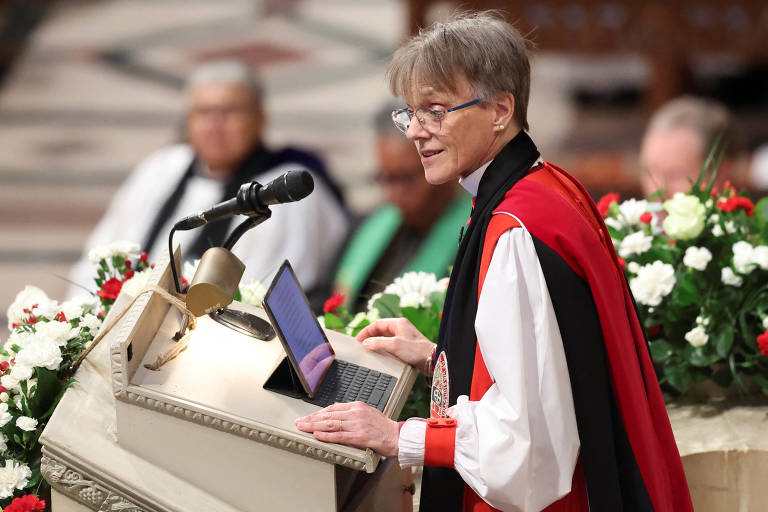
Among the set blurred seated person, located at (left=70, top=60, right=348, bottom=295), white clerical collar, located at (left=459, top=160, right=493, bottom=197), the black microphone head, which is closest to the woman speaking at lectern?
white clerical collar, located at (left=459, top=160, right=493, bottom=197)

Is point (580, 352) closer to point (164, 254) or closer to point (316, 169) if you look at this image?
point (164, 254)

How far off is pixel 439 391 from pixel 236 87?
119 inches

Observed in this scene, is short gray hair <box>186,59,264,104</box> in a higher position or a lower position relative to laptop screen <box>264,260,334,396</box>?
higher

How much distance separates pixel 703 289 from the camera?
263 cm

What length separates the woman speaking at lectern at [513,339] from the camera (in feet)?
5.69

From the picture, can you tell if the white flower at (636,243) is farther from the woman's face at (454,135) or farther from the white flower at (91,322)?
the white flower at (91,322)

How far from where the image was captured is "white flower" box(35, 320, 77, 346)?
7.22ft

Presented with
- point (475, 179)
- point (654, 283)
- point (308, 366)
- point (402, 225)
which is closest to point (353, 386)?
point (308, 366)

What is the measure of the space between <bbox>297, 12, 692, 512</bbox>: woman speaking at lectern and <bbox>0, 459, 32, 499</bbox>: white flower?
66 centimetres

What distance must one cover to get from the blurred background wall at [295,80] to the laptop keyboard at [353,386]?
11.0 feet

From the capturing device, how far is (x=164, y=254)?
7.03 feet

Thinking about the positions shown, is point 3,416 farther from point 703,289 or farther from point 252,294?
point 703,289

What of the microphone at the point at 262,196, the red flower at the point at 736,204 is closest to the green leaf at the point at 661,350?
the red flower at the point at 736,204

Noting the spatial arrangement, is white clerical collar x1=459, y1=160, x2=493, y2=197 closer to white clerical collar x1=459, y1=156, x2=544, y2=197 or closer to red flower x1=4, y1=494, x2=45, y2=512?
white clerical collar x1=459, y1=156, x2=544, y2=197
